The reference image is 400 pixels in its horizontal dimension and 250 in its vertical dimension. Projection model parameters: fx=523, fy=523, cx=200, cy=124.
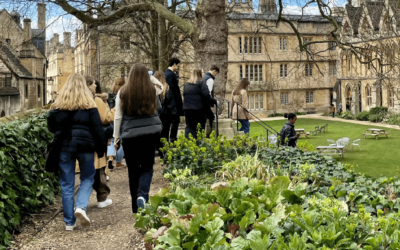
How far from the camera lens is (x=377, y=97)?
4791cm

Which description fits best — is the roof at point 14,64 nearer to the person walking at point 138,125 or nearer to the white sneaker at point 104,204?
the white sneaker at point 104,204

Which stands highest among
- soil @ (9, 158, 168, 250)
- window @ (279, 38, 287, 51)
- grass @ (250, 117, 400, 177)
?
window @ (279, 38, 287, 51)

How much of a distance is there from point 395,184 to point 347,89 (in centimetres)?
5095

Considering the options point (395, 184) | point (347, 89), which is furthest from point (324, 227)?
point (347, 89)

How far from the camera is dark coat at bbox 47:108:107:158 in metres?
6.24

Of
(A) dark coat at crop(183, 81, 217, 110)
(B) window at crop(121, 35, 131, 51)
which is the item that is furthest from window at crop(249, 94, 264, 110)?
(A) dark coat at crop(183, 81, 217, 110)

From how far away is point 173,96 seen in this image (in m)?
10.0

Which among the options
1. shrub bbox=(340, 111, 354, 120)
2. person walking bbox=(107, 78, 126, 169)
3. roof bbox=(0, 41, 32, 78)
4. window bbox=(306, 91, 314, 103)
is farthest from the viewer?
window bbox=(306, 91, 314, 103)

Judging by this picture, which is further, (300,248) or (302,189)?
(302,189)

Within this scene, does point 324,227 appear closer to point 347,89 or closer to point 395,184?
point 395,184

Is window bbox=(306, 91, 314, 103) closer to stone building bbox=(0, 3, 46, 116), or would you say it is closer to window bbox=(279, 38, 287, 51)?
window bbox=(279, 38, 287, 51)

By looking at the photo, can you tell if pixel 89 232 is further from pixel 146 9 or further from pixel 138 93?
pixel 146 9

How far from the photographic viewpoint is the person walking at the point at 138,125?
6078 millimetres

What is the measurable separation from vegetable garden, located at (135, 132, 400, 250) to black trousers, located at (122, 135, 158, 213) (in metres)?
0.39
